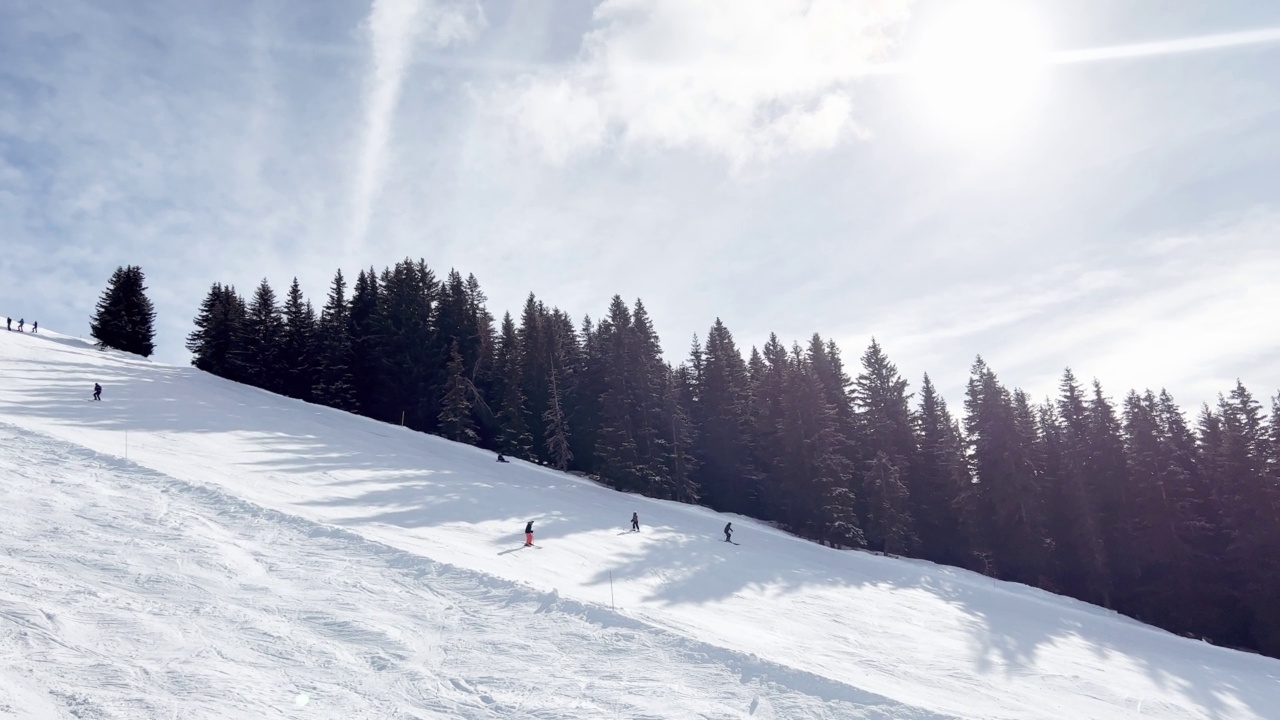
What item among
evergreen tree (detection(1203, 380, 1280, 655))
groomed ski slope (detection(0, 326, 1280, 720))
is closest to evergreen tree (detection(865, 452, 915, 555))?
groomed ski slope (detection(0, 326, 1280, 720))

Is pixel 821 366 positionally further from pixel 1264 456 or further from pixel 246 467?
pixel 246 467

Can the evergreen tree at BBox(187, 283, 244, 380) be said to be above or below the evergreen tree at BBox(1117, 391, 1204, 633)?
above

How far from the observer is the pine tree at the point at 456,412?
50.5 meters

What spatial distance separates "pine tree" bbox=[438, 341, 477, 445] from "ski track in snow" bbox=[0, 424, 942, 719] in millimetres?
32785

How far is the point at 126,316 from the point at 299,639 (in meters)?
59.8

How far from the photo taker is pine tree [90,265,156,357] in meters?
56.5

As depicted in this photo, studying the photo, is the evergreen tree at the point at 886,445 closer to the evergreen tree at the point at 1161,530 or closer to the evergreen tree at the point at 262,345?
the evergreen tree at the point at 1161,530

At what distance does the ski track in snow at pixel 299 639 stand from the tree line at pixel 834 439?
30144 mm

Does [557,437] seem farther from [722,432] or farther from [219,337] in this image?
[219,337]

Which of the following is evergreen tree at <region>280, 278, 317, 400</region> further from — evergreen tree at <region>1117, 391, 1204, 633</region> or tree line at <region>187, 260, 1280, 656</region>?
evergreen tree at <region>1117, 391, 1204, 633</region>

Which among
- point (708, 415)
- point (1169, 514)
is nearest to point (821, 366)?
point (708, 415)

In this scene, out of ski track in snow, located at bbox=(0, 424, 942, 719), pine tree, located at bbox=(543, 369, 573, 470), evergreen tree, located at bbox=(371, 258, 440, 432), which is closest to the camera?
ski track in snow, located at bbox=(0, 424, 942, 719)

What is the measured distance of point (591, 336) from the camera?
2389 inches

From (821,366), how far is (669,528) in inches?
A: 1187
